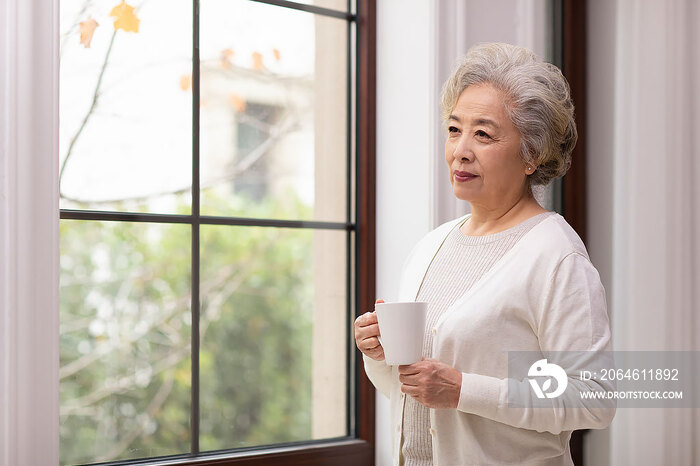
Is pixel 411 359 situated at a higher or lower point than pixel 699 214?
lower

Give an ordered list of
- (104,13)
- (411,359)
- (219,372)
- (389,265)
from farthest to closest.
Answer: (389,265)
(219,372)
(104,13)
(411,359)

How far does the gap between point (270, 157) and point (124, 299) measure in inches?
20.2

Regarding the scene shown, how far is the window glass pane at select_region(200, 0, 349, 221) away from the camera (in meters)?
1.90

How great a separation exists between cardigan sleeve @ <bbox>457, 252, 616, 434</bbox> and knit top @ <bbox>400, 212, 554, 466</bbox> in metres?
0.14

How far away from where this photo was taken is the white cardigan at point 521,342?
1296mm

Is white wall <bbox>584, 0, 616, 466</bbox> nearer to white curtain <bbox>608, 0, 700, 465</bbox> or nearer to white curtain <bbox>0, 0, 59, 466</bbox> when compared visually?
white curtain <bbox>608, 0, 700, 465</bbox>

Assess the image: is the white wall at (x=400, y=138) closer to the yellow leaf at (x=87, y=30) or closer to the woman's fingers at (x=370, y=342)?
the woman's fingers at (x=370, y=342)

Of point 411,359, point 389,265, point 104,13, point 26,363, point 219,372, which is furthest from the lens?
point 389,265

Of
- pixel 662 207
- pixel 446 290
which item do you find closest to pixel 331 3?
pixel 446 290

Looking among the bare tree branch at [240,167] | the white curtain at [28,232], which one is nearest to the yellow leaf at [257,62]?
the bare tree branch at [240,167]

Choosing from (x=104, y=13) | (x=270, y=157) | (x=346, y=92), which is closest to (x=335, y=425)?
(x=270, y=157)

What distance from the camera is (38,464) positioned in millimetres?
1529

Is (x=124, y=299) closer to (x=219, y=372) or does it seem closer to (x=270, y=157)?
(x=219, y=372)

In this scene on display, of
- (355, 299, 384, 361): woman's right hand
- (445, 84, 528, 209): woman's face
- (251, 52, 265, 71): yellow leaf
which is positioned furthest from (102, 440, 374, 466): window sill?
(251, 52, 265, 71): yellow leaf
